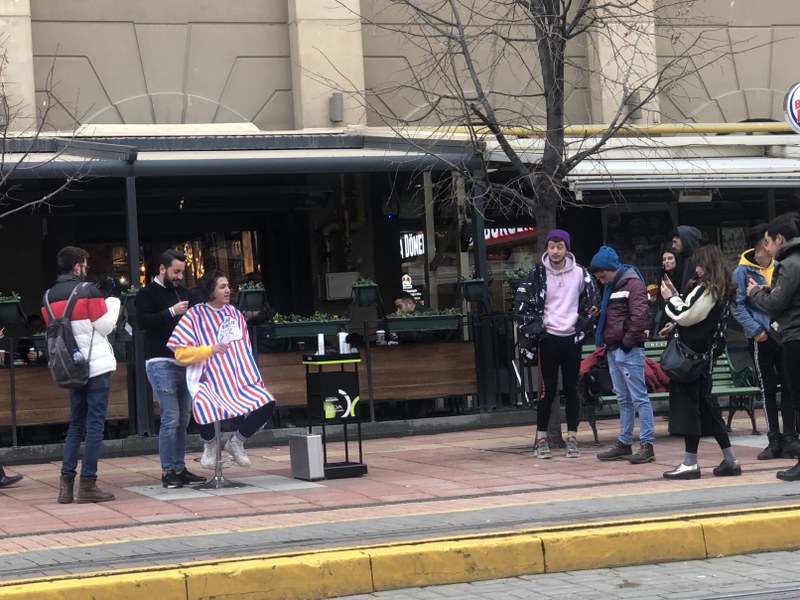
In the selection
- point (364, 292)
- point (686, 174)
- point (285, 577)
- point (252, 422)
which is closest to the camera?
point (285, 577)

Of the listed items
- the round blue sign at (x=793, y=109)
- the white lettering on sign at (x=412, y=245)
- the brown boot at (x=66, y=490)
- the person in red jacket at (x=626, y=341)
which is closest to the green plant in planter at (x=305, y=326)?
the person in red jacket at (x=626, y=341)

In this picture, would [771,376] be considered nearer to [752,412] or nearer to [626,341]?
[626,341]

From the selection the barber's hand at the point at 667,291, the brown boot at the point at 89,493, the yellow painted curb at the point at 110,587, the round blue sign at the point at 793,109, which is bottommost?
the yellow painted curb at the point at 110,587

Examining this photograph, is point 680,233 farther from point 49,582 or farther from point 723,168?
point 49,582

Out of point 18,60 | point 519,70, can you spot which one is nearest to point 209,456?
point 18,60

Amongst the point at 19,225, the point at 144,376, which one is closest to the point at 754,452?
the point at 144,376

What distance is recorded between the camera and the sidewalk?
22.4 feet

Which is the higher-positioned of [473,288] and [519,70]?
[519,70]

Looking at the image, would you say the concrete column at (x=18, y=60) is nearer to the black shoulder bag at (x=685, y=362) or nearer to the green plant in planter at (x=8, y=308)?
the green plant in planter at (x=8, y=308)

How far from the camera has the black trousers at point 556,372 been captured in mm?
11016

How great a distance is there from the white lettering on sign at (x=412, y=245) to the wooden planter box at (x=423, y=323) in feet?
12.3

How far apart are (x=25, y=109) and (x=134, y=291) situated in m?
3.23

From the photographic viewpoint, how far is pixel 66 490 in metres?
9.62

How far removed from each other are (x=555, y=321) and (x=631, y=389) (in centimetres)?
84
